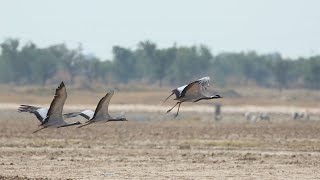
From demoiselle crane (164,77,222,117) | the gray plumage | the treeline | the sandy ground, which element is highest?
the treeline

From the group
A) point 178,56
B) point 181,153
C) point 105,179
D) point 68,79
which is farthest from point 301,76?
point 105,179

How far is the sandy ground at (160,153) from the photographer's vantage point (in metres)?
25.5

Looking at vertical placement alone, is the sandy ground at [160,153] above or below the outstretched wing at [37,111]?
below

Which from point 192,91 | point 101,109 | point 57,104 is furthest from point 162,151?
point 57,104

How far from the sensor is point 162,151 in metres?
33.6

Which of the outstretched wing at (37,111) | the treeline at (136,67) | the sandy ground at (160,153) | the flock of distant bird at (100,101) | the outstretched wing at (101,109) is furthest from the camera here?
the treeline at (136,67)

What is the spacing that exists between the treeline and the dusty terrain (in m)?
64.1

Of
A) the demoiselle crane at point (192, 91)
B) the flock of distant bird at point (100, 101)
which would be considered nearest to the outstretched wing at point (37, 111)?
the flock of distant bird at point (100, 101)

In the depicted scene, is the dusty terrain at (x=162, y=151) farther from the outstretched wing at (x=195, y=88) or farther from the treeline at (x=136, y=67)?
the treeline at (x=136, y=67)

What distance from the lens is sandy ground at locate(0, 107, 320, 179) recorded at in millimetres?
25531

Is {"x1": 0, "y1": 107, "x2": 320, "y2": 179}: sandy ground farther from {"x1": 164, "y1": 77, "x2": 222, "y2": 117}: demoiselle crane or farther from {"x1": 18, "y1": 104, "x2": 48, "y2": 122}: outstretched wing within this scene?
{"x1": 164, "y1": 77, "x2": 222, "y2": 117}: demoiselle crane

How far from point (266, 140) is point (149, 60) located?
3742 inches

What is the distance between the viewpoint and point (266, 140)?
40969mm

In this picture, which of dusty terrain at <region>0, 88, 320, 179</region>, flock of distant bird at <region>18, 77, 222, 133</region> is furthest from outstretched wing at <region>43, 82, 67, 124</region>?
dusty terrain at <region>0, 88, 320, 179</region>
